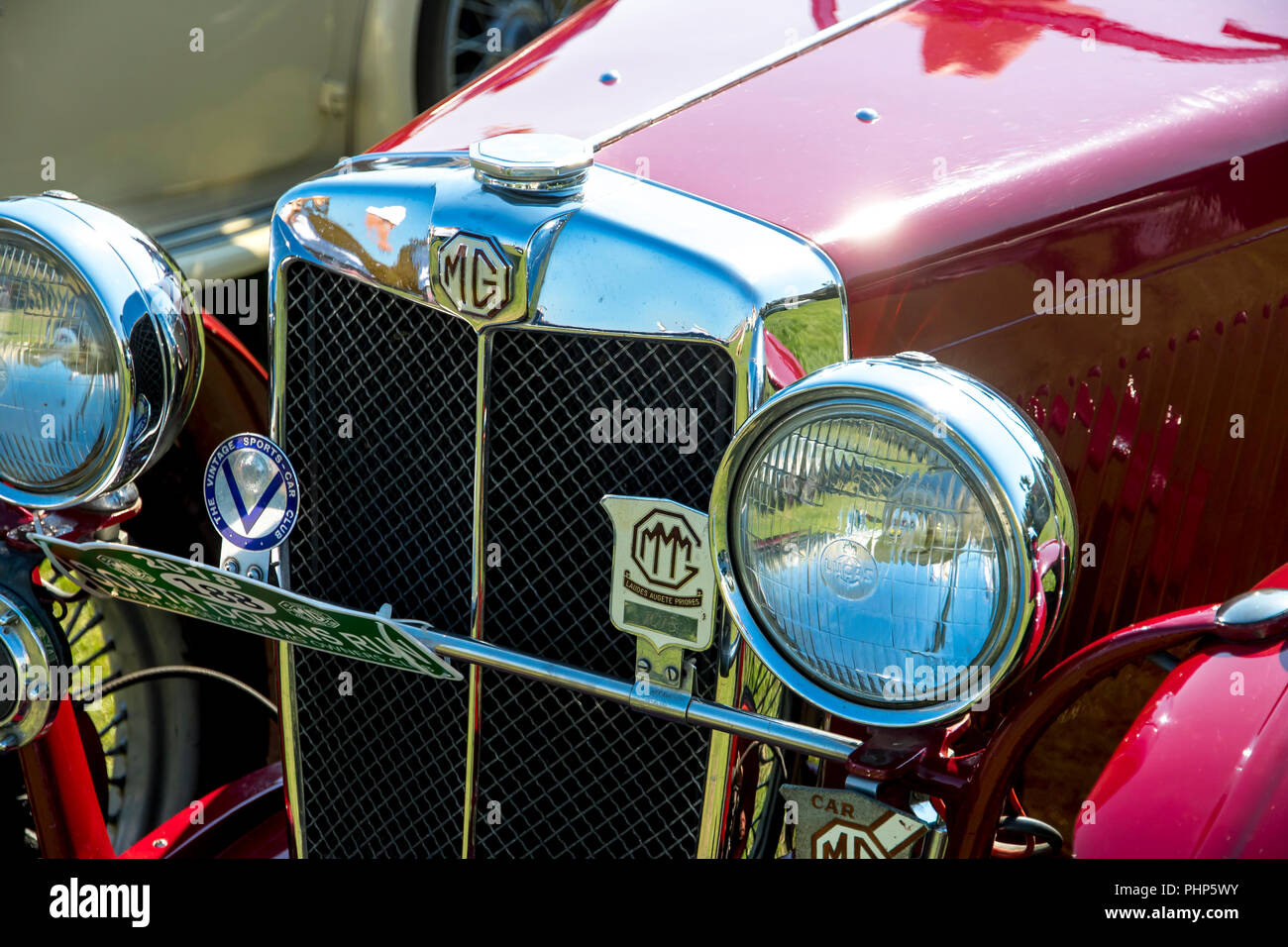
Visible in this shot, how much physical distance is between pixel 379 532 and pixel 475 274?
0.39 metres

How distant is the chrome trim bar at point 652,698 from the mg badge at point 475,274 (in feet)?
1.17

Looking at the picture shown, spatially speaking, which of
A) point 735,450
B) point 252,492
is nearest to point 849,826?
point 735,450

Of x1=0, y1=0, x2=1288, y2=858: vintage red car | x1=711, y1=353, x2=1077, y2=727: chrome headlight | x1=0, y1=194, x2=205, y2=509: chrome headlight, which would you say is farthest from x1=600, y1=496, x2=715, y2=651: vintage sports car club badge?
x1=0, y1=194, x2=205, y2=509: chrome headlight

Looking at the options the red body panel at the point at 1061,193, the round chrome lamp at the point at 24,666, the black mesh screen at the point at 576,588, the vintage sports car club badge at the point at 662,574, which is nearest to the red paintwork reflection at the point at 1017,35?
the red body panel at the point at 1061,193

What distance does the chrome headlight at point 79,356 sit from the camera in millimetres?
1742

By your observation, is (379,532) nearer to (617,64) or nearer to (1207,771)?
(617,64)

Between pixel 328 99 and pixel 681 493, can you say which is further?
pixel 328 99

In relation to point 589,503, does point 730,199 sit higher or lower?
higher

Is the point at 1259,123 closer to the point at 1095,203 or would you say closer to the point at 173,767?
the point at 1095,203

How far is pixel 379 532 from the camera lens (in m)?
1.80

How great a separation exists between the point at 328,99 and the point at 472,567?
2564 millimetres

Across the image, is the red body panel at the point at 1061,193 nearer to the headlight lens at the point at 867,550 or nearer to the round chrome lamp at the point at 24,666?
the headlight lens at the point at 867,550
